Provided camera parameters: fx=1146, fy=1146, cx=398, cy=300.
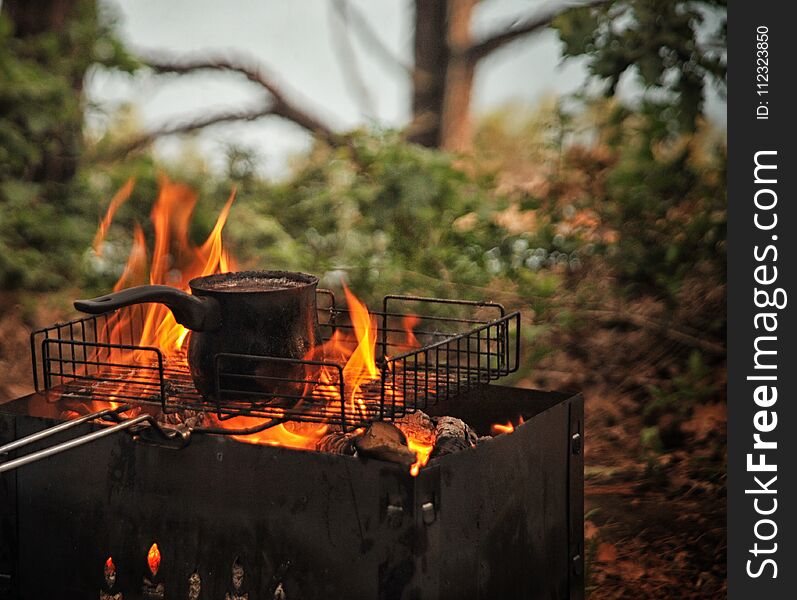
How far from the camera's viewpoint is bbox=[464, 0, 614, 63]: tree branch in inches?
293

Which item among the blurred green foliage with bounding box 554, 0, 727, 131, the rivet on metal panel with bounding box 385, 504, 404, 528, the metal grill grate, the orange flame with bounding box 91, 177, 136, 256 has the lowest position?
the rivet on metal panel with bounding box 385, 504, 404, 528

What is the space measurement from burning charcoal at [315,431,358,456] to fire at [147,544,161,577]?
48 cm

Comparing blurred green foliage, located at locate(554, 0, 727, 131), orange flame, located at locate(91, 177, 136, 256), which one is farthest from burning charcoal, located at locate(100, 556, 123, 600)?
blurred green foliage, located at locate(554, 0, 727, 131)

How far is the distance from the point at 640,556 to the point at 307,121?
518 centimetres

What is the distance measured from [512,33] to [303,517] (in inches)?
226

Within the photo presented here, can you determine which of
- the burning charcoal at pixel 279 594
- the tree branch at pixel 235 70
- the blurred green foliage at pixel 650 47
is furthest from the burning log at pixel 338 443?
the tree branch at pixel 235 70

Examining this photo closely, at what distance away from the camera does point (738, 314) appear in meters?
3.91

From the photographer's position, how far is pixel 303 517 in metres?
2.56

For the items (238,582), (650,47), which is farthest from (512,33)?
(238,582)

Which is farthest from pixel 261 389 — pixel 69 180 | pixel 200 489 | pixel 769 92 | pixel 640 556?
pixel 69 180

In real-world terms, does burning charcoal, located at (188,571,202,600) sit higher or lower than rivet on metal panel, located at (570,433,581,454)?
lower

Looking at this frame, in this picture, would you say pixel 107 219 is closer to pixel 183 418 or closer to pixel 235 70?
pixel 183 418

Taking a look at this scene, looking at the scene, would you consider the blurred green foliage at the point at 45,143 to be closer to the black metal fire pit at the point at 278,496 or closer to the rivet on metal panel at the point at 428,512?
the black metal fire pit at the point at 278,496

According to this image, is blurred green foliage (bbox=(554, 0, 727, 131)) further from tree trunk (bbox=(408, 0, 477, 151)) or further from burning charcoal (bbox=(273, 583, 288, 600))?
tree trunk (bbox=(408, 0, 477, 151))
